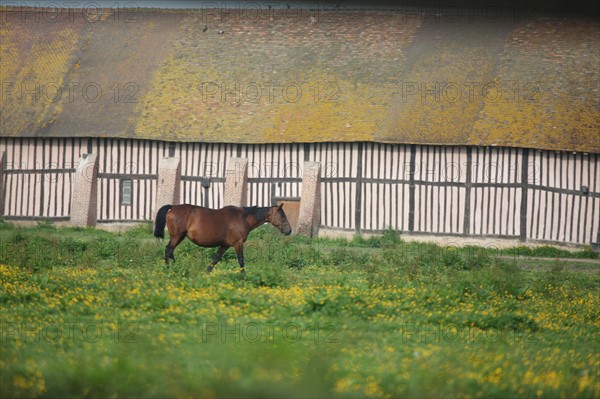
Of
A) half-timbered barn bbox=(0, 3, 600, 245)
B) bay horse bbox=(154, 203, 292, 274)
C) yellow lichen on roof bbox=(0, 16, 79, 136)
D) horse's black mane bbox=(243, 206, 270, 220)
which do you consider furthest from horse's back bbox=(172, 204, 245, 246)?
yellow lichen on roof bbox=(0, 16, 79, 136)

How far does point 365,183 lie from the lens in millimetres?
32344

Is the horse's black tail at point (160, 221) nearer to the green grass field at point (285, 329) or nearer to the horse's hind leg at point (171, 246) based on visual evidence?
the horse's hind leg at point (171, 246)

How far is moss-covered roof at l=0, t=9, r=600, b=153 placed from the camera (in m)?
32.2

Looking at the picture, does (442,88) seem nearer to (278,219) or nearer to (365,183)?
(365,183)

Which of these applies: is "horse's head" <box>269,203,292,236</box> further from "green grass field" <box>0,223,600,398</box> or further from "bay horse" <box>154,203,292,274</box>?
"green grass field" <box>0,223,600,398</box>

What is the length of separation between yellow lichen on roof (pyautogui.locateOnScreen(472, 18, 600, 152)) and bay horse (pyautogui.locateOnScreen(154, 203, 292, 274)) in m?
12.4

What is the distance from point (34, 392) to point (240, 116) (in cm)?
2477

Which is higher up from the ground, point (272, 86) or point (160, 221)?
point (272, 86)

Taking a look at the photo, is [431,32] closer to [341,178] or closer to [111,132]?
[341,178]

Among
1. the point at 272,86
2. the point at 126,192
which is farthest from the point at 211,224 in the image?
the point at 272,86

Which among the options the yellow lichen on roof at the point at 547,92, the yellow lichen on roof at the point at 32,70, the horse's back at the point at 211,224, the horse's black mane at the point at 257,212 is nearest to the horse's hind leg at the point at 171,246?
the horse's back at the point at 211,224

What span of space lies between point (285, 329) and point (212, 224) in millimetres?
6778

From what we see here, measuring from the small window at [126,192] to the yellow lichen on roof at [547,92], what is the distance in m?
12.0

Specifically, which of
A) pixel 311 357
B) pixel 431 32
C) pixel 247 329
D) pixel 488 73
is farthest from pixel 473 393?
pixel 431 32
